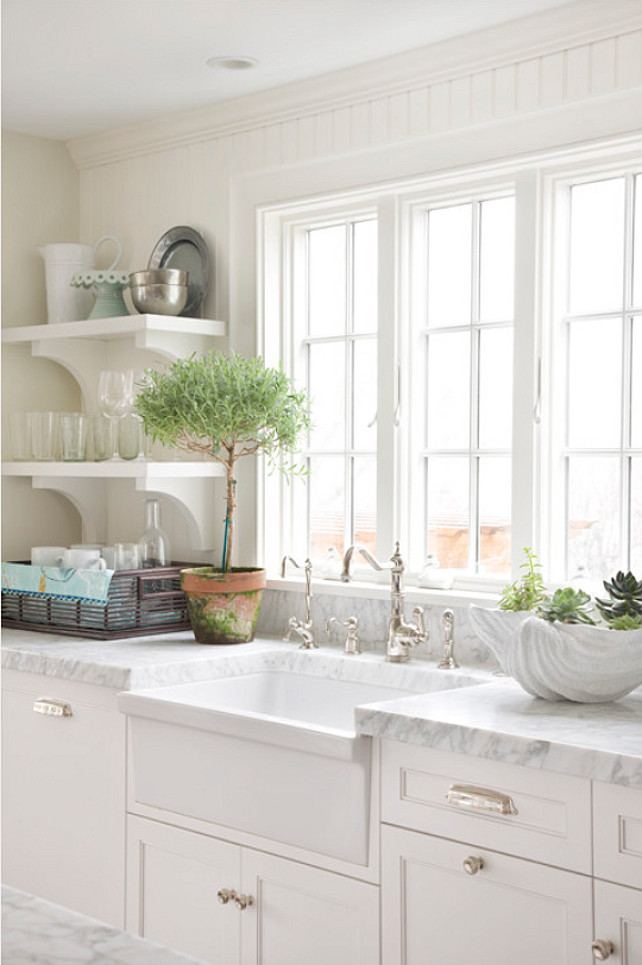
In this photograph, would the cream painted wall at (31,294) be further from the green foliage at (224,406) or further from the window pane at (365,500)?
the window pane at (365,500)

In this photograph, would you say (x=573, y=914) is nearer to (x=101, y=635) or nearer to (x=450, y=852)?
(x=450, y=852)

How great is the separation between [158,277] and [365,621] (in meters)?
1.18

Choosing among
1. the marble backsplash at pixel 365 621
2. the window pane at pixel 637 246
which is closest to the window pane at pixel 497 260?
the window pane at pixel 637 246

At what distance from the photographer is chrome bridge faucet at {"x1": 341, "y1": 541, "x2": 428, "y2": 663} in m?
2.89

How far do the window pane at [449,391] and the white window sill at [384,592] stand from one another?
403 mm

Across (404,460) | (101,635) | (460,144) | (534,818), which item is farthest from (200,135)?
(534,818)

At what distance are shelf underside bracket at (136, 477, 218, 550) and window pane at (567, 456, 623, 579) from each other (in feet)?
3.86

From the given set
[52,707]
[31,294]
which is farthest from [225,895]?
[31,294]

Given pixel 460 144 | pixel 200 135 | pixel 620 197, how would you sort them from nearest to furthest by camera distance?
1. pixel 620 197
2. pixel 460 144
3. pixel 200 135

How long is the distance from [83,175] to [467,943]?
2.89 m

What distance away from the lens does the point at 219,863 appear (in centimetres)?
247

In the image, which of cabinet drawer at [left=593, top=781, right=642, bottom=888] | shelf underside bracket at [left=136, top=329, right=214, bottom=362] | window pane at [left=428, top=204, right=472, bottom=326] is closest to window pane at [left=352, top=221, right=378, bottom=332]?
window pane at [left=428, top=204, right=472, bottom=326]

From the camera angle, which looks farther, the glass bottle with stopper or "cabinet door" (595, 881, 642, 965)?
the glass bottle with stopper

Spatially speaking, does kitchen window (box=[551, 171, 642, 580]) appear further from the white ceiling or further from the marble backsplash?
the white ceiling
